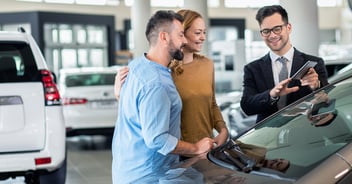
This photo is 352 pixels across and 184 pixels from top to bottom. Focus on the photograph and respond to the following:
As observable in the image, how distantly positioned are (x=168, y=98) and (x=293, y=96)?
1082mm

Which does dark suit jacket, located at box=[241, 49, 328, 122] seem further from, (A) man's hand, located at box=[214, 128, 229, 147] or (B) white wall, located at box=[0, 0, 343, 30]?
(B) white wall, located at box=[0, 0, 343, 30]

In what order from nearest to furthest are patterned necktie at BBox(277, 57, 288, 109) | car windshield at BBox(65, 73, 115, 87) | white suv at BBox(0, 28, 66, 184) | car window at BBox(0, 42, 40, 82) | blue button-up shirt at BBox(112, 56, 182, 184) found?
blue button-up shirt at BBox(112, 56, 182, 184) → patterned necktie at BBox(277, 57, 288, 109) → white suv at BBox(0, 28, 66, 184) → car window at BBox(0, 42, 40, 82) → car windshield at BBox(65, 73, 115, 87)

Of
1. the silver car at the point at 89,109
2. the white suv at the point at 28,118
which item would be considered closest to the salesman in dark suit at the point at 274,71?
the white suv at the point at 28,118

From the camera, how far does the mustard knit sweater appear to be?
3543mm

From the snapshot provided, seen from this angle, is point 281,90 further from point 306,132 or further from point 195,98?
point 195,98

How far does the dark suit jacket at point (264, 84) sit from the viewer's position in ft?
11.8

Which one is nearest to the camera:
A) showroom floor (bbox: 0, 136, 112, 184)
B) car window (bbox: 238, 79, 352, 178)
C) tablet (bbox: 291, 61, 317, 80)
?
car window (bbox: 238, 79, 352, 178)

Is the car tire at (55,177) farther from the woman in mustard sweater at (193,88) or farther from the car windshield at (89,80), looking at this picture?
the car windshield at (89,80)

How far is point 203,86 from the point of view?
361cm

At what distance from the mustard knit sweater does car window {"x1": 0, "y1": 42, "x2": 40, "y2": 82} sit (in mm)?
2146

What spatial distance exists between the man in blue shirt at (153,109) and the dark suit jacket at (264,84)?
0.66 metres

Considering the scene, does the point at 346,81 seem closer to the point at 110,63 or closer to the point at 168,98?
the point at 168,98

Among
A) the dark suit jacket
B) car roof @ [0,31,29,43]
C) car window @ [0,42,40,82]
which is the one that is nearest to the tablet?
the dark suit jacket

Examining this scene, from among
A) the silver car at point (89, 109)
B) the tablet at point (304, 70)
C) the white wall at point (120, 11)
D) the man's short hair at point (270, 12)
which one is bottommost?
the silver car at point (89, 109)
